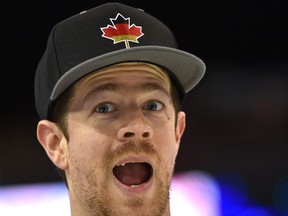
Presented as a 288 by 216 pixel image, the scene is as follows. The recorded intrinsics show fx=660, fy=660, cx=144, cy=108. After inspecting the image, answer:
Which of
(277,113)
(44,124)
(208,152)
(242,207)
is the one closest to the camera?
(44,124)

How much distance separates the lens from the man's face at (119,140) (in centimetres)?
159

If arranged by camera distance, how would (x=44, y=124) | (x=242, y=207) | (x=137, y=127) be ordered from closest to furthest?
(x=137, y=127), (x=44, y=124), (x=242, y=207)

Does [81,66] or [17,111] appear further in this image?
[17,111]

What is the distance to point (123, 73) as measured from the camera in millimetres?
1632

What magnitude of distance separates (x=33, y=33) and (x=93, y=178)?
414 centimetres

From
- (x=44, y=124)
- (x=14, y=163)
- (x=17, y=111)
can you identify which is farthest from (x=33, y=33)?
(x=44, y=124)

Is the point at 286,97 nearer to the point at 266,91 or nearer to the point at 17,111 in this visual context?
the point at 266,91

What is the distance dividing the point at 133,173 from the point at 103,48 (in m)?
0.33

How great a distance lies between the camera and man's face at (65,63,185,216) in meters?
1.59

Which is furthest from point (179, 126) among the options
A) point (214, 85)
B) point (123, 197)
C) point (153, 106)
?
point (214, 85)

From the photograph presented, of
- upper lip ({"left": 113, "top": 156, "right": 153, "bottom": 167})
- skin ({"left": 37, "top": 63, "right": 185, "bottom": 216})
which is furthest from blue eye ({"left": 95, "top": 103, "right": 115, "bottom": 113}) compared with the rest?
upper lip ({"left": 113, "top": 156, "right": 153, "bottom": 167})

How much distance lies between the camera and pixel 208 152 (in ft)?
17.3

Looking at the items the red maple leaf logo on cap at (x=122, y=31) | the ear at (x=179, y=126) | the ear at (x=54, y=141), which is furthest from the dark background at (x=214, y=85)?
the red maple leaf logo on cap at (x=122, y=31)

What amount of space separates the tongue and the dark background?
335 centimetres
